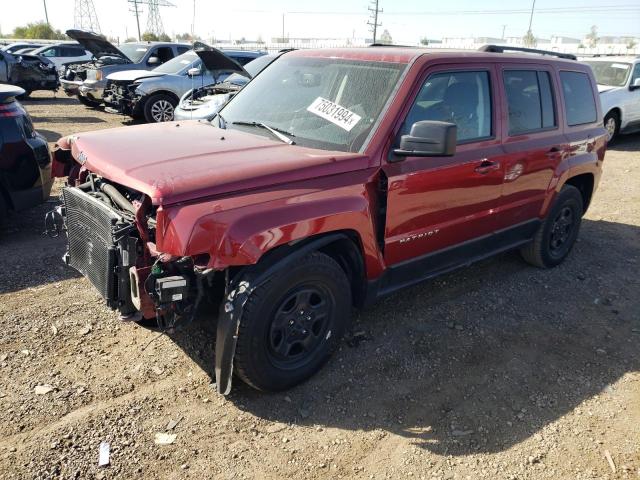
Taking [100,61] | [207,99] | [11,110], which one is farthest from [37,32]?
[11,110]

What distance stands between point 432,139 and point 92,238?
79.3 inches

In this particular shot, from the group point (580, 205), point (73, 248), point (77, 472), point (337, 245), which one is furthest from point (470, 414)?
point (580, 205)

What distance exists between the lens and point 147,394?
3109mm

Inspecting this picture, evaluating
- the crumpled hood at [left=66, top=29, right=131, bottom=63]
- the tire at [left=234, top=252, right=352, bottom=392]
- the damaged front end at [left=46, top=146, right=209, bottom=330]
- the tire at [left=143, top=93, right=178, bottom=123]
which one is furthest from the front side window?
the crumpled hood at [left=66, top=29, right=131, bottom=63]

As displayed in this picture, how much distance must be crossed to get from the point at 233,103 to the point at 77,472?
2733 millimetres

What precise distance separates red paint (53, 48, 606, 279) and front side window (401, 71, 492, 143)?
0.23ft

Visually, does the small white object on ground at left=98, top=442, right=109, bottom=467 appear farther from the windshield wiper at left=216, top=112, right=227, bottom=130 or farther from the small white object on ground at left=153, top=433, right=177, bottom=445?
the windshield wiper at left=216, top=112, right=227, bottom=130

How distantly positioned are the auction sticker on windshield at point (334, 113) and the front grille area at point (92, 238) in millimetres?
1455

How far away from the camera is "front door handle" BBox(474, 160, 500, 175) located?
3.79m

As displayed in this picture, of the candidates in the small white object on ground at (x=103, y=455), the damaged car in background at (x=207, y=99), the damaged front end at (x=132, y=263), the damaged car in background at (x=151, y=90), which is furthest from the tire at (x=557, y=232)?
the damaged car in background at (x=151, y=90)

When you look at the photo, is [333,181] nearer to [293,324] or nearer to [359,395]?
[293,324]

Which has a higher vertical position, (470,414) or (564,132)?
(564,132)

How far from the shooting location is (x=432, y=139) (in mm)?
2975

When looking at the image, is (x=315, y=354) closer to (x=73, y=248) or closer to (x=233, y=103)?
(x=73, y=248)
